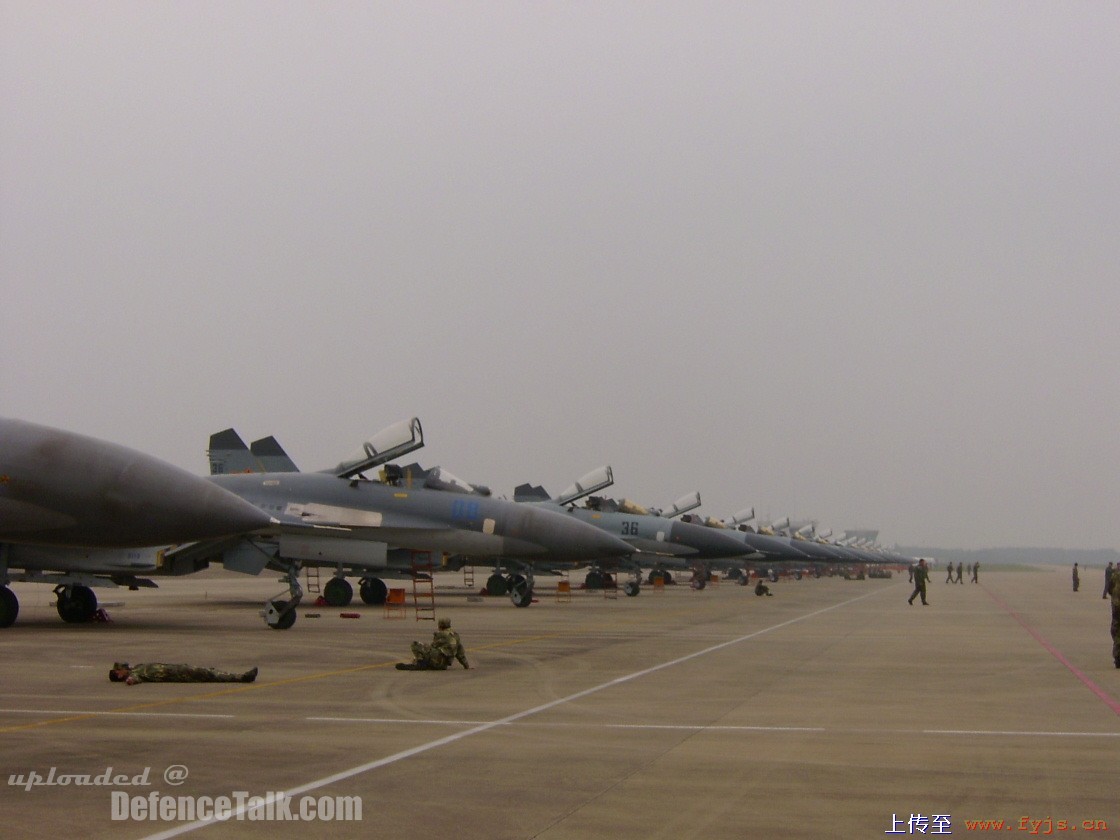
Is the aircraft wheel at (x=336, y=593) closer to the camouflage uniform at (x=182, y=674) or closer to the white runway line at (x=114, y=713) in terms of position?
the camouflage uniform at (x=182, y=674)

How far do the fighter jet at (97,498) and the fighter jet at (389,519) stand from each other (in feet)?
27.2

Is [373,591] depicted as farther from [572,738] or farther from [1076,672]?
[572,738]

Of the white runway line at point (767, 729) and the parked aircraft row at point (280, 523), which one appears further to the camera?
the parked aircraft row at point (280, 523)

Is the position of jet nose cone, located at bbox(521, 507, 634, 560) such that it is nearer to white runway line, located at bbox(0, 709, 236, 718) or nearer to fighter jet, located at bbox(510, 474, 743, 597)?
fighter jet, located at bbox(510, 474, 743, 597)

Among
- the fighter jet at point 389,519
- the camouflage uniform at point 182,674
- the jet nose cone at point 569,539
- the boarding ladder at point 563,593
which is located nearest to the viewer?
the camouflage uniform at point 182,674

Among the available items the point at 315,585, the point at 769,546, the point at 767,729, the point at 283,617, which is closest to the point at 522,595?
the point at 283,617

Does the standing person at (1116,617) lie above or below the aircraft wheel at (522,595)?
above

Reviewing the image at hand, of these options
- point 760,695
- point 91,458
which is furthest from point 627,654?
point 91,458

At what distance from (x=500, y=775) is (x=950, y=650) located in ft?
40.7

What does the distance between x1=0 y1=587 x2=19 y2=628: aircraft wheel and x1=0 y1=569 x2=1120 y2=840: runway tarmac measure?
2.98ft

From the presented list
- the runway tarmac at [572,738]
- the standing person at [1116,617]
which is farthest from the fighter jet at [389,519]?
the standing person at [1116,617]

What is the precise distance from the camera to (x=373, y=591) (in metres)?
30.6

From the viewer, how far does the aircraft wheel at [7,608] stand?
65.5 feet

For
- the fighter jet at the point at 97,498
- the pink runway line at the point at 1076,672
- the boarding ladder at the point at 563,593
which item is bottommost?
the boarding ladder at the point at 563,593
